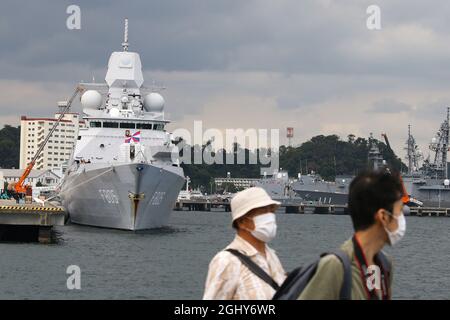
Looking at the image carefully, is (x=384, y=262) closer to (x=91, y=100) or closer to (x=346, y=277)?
(x=346, y=277)

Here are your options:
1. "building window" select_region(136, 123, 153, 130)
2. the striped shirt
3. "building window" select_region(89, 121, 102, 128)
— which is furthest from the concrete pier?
the striped shirt

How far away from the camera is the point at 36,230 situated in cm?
5203

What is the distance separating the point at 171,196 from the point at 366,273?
59.3m

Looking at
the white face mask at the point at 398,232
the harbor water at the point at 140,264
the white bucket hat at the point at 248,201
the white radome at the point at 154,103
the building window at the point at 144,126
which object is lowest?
the harbor water at the point at 140,264

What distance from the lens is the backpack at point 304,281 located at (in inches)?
238

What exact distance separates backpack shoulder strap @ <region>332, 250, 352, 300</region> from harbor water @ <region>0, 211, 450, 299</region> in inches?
901

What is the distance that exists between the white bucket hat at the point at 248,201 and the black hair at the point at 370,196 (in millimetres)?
1467

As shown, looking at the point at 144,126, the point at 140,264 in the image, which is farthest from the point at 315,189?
the point at 140,264

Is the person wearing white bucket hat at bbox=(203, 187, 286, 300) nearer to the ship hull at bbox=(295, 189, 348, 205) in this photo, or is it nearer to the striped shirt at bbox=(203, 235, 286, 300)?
the striped shirt at bbox=(203, 235, 286, 300)

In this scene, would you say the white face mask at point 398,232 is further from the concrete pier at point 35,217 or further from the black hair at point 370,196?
the concrete pier at point 35,217

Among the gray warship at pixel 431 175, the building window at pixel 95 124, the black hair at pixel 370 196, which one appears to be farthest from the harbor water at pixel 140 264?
the gray warship at pixel 431 175

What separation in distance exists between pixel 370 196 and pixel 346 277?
0.59 meters
